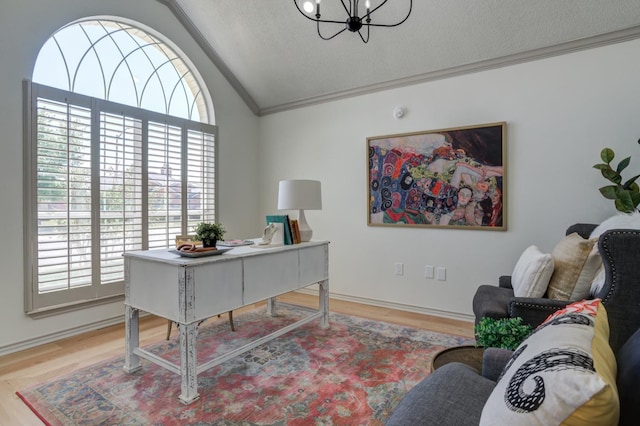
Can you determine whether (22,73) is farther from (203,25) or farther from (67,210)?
(203,25)

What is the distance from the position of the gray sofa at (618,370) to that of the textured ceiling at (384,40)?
7.32ft

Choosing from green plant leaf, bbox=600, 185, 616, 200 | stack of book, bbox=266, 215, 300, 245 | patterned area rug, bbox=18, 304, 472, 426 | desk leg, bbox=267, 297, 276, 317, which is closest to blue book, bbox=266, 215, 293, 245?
stack of book, bbox=266, 215, 300, 245

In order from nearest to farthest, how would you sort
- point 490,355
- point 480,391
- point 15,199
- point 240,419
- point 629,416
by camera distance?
point 629,416 < point 480,391 < point 490,355 < point 240,419 < point 15,199

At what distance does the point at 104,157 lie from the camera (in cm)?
325

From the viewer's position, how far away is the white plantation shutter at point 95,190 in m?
2.86

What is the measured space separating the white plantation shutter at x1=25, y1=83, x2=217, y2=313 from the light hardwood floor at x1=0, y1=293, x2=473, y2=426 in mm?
355

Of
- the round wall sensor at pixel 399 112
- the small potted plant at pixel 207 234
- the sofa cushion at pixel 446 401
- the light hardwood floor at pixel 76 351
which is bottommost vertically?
the light hardwood floor at pixel 76 351

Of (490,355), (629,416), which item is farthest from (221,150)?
(629,416)

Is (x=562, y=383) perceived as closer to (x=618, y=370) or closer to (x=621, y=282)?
(x=618, y=370)

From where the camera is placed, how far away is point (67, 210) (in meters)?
3.00

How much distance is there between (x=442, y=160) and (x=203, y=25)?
10.0ft

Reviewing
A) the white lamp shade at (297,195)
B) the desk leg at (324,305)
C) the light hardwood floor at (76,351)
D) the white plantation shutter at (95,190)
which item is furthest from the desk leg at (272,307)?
the white plantation shutter at (95,190)

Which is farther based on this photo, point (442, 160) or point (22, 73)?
point (442, 160)

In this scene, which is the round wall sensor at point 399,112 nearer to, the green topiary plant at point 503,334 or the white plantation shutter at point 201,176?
the white plantation shutter at point 201,176
